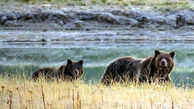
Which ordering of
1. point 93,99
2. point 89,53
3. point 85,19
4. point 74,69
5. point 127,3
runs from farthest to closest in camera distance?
1. point 127,3
2. point 85,19
3. point 89,53
4. point 74,69
5. point 93,99

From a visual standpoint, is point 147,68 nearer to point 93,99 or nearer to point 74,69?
point 74,69

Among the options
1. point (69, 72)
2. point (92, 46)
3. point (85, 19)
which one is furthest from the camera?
point (85, 19)

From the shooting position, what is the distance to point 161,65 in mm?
11445

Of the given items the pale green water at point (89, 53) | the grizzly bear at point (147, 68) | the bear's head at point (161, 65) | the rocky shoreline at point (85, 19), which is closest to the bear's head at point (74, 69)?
the grizzly bear at point (147, 68)

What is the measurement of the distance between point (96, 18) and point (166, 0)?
8931mm

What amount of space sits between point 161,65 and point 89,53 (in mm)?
14353

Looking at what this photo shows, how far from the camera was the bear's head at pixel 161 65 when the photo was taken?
1148 cm

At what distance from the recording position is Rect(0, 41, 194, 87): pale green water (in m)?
21.6

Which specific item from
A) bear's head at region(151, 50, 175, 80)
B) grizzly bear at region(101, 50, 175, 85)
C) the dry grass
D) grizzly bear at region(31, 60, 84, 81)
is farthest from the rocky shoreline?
the dry grass

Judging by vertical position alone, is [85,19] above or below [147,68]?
below

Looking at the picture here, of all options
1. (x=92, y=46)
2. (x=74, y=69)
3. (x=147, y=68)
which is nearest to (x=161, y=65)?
(x=147, y=68)

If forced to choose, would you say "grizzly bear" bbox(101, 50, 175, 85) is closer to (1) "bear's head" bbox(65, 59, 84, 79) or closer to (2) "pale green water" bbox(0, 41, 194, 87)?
(1) "bear's head" bbox(65, 59, 84, 79)

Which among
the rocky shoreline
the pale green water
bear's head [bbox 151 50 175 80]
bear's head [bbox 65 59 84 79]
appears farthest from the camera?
the rocky shoreline

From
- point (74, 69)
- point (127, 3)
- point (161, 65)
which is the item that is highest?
point (161, 65)
